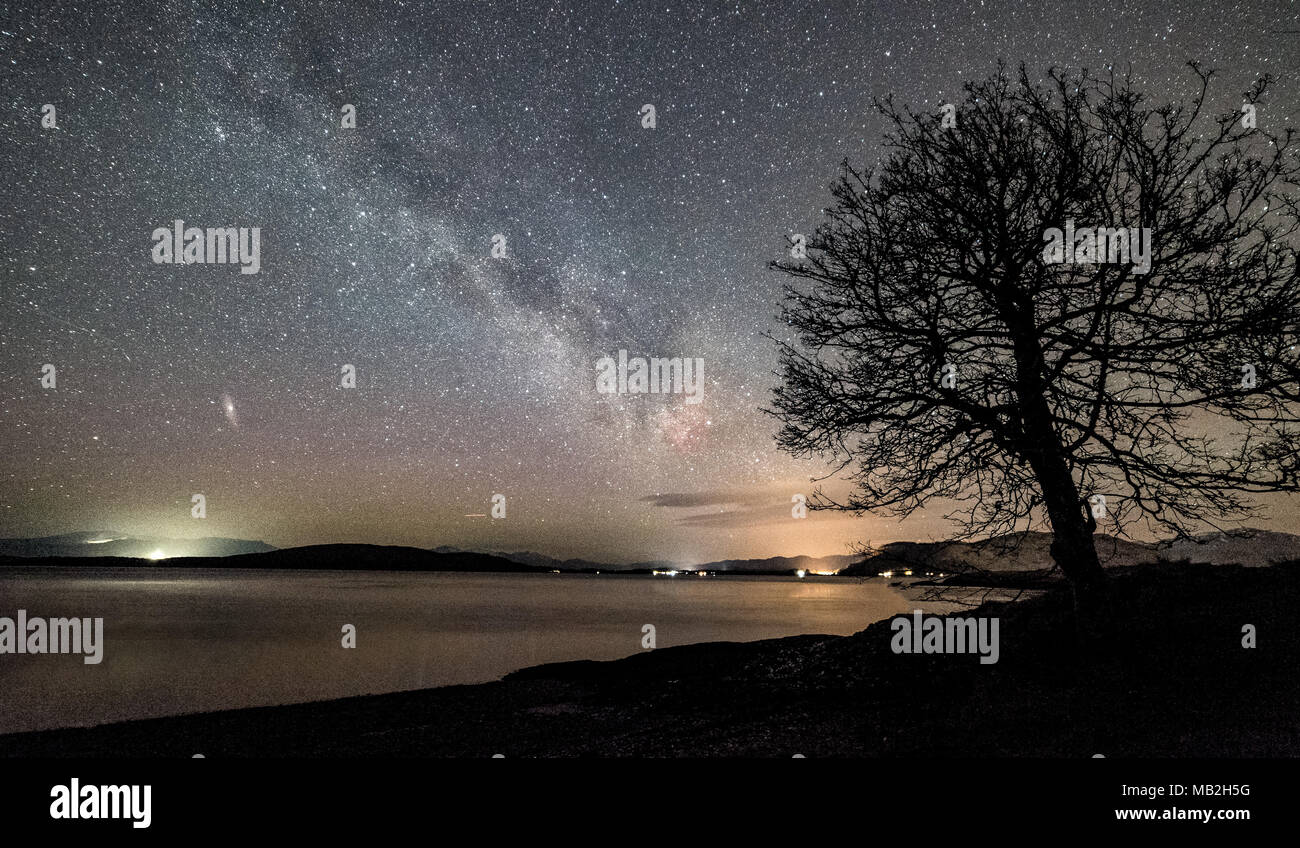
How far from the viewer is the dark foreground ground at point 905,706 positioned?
6727 millimetres

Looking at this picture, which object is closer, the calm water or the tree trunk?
the tree trunk

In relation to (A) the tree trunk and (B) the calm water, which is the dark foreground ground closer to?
(A) the tree trunk

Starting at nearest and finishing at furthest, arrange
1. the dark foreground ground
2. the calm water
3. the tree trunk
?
1. the dark foreground ground
2. the tree trunk
3. the calm water

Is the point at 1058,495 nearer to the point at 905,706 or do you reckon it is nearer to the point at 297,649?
the point at 905,706

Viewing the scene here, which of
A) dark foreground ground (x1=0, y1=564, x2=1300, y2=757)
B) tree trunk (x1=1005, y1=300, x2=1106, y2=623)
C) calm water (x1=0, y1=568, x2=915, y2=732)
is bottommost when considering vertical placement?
calm water (x1=0, y1=568, x2=915, y2=732)

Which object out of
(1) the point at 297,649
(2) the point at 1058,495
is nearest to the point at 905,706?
(2) the point at 1058,495

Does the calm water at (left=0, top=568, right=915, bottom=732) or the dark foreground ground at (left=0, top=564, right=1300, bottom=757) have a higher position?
the dark foreground ground at (left=0, top=564, right=1300, bottom=757)

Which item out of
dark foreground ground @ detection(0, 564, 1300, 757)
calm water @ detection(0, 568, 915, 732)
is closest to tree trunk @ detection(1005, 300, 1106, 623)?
dark foreground ground @ detection(0, 564, 1300, 757)

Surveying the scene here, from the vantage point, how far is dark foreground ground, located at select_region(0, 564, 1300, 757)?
22.1 feet

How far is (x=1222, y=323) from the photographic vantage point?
7.31 m

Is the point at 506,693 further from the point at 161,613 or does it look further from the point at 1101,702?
the point at 161,613

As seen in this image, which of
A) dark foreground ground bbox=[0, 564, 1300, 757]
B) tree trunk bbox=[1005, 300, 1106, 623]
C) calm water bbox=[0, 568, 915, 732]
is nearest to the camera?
dark foreground ground bbox=[0, 564, 1300, 757]

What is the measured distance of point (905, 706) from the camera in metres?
9.35
